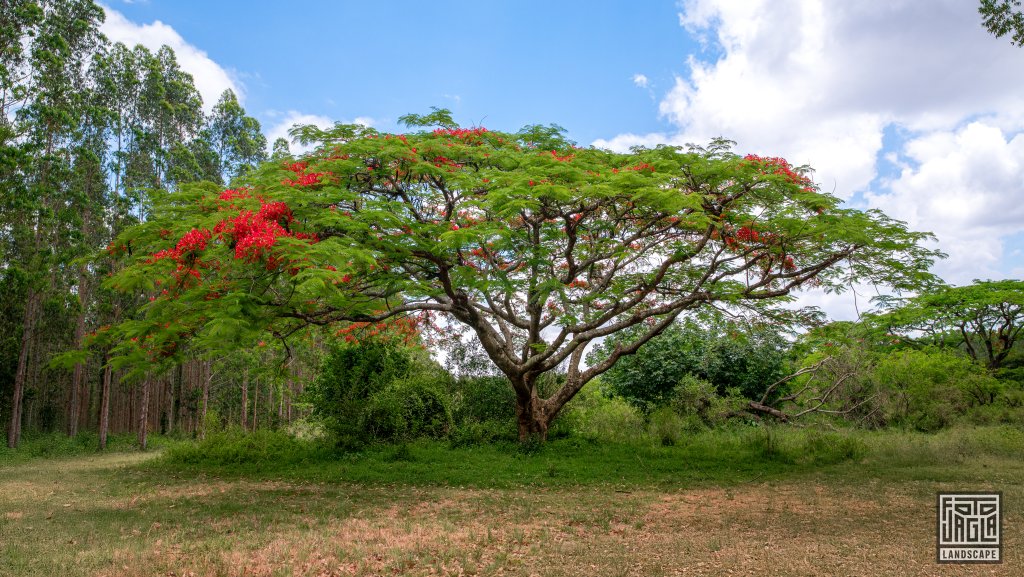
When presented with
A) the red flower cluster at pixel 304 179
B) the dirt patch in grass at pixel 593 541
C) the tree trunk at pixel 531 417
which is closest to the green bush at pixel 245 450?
the tree trunk at pixel 531 417

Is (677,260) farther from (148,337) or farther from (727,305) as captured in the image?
(148,337)

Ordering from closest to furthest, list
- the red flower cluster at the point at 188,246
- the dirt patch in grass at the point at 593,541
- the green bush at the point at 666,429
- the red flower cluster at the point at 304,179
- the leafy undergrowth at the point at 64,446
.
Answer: the dirt patch in grass at the point at 593,541
the red flower cluster at the point at 188,246
the red flower cluster at the point at 304,179
the green bush at the point at 666,429
the leafy undergrowth at the point at 64,446

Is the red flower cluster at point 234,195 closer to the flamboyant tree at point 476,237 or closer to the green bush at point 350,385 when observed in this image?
the flamboyant tree at point 476,237

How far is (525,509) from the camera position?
8.16m

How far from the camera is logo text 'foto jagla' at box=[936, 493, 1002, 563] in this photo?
18.5 feet

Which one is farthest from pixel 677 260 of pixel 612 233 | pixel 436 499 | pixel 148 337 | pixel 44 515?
pixel 44 515

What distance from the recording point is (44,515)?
8141mm

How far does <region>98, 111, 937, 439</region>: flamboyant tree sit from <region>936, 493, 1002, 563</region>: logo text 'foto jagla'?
13.6 feet

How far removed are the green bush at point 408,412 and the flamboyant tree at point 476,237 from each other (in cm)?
262

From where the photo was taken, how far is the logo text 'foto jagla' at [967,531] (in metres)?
5.63

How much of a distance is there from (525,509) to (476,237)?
3782 mm

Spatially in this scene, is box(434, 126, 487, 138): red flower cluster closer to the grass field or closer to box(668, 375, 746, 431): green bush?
the grass field

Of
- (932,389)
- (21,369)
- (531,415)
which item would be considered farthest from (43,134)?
(932,389)

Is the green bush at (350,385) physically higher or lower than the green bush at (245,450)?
higher
